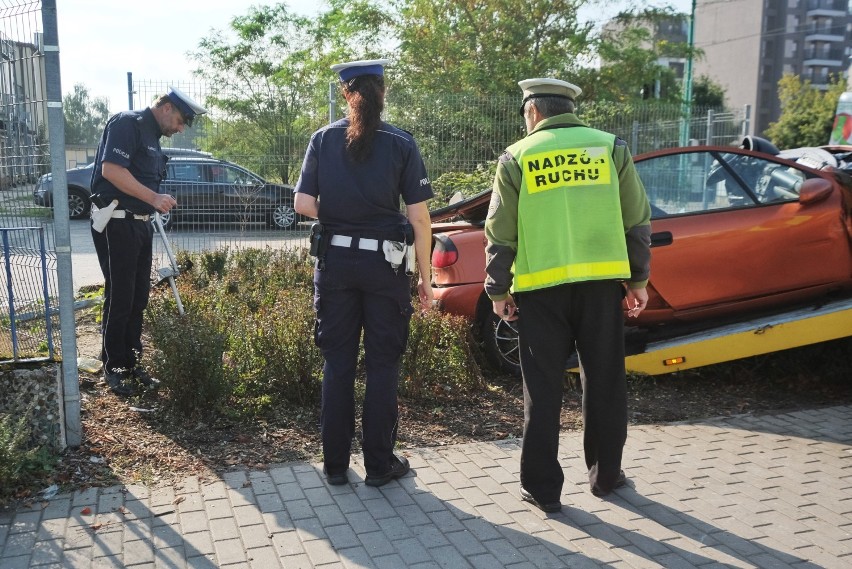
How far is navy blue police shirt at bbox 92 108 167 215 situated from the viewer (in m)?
5.18

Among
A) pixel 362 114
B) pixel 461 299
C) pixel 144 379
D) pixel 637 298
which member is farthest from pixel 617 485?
pixel 144 379

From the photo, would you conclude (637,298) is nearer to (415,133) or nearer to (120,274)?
(120,274)

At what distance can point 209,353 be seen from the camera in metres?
5.00

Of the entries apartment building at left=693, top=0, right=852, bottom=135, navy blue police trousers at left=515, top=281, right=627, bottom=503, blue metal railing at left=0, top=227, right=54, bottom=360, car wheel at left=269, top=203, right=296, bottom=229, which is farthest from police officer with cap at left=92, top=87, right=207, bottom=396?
apartment building at left=693, top=0, right=852, bottom=135

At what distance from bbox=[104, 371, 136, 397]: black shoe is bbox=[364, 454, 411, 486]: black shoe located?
6.68 ft

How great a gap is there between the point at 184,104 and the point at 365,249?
221 centimetres

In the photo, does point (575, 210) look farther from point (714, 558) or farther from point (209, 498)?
point (209, 498)

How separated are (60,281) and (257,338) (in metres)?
1.30

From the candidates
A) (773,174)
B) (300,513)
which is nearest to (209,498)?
(300,513)

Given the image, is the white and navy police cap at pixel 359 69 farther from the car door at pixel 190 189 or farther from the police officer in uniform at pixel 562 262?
the car door at pixel 190 189

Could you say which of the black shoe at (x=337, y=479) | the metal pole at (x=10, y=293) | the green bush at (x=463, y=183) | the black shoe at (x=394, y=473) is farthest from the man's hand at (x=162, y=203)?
the green bush at (x=463, y=183)

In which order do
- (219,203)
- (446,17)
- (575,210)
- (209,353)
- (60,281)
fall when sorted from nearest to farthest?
(575,210) < (60,281) < (209,353) < (219,203) < (446,17)

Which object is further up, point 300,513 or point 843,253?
point 843,253

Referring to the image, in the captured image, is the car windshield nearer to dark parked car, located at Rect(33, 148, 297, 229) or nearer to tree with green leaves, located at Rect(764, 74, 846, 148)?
dark parked car, located at Rect(33, 148, 297, 229)
